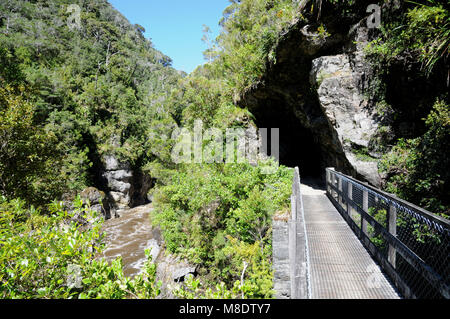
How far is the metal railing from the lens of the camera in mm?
2732

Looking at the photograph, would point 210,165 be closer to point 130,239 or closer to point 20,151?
point 20,151

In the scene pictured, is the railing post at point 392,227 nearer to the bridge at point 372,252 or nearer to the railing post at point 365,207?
the bridge at point 372,252

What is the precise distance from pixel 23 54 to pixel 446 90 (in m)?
43.4

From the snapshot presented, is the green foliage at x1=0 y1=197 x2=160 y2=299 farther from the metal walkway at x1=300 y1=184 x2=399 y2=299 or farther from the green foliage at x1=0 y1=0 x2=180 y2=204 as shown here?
the green foliage at x1=0 y1=0 x2=180 y2=204

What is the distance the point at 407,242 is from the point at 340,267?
1.19 meters

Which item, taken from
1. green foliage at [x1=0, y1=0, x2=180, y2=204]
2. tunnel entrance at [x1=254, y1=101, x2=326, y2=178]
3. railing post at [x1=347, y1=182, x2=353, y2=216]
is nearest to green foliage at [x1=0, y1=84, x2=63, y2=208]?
green foliage at [x1=0, y1=0, x2=180, y2=204]

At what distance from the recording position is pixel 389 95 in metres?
9.35

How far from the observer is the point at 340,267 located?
4.13 m

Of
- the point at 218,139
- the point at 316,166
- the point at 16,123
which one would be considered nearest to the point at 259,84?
the point at 218,139

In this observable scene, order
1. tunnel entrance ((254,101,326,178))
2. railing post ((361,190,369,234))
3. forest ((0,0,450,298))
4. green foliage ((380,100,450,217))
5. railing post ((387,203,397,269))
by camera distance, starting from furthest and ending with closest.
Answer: tunnel entrance ((254,101,326,178))
green foliage ((380,100,450,217))
railing post ((361,190,369,234))
railing post ((387,203,397,269))
forest ((0,0,450,298))

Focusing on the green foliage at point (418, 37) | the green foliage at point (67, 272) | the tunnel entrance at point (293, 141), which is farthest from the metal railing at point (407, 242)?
the tunnel entrance at point (293, 141)

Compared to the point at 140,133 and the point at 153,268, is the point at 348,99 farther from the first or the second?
the point at 140,133

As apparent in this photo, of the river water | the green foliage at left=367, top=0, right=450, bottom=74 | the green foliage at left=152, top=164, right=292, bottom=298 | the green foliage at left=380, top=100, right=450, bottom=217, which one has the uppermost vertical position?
the green foliage at left=367, top=0, right=450, bottom=74

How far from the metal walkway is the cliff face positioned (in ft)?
16.3
